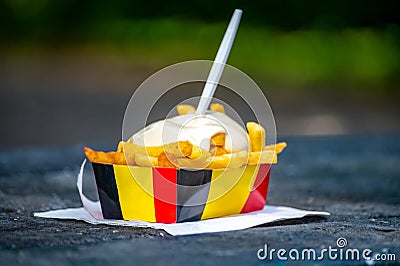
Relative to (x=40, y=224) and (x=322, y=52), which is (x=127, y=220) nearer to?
(x=40, y=224)

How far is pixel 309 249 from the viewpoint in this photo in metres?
1.15

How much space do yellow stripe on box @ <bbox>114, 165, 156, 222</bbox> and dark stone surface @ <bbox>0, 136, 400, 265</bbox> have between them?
0.08 meters

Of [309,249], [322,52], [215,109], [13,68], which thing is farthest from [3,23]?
[309,249]

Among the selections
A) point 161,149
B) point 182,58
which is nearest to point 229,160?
point 161,149

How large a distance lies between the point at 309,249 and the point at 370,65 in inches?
144

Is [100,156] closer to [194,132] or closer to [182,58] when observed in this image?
[194,132]

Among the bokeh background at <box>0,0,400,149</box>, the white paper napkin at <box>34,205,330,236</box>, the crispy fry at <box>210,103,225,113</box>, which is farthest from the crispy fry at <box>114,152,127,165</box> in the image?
the bokeh background at <box>0,0,400,149</box>

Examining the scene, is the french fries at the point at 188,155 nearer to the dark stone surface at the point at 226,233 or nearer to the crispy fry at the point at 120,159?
the crispy fry at the point at 120,159

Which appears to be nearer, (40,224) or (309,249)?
(309,249)

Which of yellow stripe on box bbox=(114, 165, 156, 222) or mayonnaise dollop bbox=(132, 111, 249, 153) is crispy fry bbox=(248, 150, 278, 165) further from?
yellow stripe on box bbox=(114, 165, 156, 222)

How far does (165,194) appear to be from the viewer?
135 cm

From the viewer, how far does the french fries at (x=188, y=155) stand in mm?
1342

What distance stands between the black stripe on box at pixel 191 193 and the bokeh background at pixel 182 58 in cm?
261

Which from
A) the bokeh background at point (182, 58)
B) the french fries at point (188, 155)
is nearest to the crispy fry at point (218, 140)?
the french fries at point (188, 155)
